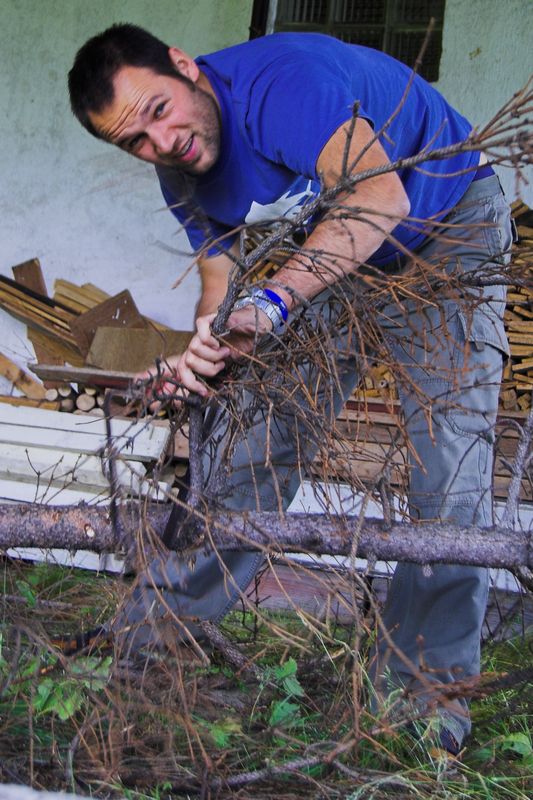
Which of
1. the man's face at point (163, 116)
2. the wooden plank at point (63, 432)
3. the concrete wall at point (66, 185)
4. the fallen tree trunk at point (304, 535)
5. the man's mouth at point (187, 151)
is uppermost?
the concrete wall at point (66, 185)

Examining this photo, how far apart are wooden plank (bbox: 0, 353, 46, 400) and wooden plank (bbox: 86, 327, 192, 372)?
592mm

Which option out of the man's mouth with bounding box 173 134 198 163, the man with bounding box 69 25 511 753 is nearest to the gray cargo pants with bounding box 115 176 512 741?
the man with bounding box 69 25 511 753

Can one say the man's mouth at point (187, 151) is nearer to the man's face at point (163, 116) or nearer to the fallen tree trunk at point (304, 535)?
the man's face at point (163, 116)

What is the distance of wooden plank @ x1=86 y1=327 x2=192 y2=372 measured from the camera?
446 cm

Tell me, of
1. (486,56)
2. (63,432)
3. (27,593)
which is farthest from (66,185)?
(27,593)

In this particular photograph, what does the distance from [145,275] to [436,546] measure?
3474 millimetres

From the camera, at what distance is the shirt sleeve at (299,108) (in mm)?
1979

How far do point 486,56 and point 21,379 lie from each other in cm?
319

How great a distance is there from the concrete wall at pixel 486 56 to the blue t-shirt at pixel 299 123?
2.13m

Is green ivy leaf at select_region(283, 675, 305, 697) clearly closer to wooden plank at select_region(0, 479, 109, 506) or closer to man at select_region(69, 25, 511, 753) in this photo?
man at select_region(69, 25, 511, 753)

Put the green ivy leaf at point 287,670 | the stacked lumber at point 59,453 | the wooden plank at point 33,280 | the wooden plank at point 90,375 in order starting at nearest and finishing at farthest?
the green ivy leaf at point 287,670 < the stacked lumber at point 59,453 < the wooden plank at point 90,375 < the wooden plank at point 33,280

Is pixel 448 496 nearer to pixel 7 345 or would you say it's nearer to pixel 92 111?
pixel 92 111

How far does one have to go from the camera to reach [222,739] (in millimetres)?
1872

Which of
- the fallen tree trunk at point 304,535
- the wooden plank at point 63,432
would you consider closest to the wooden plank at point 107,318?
the wooden plank at point 63,432
